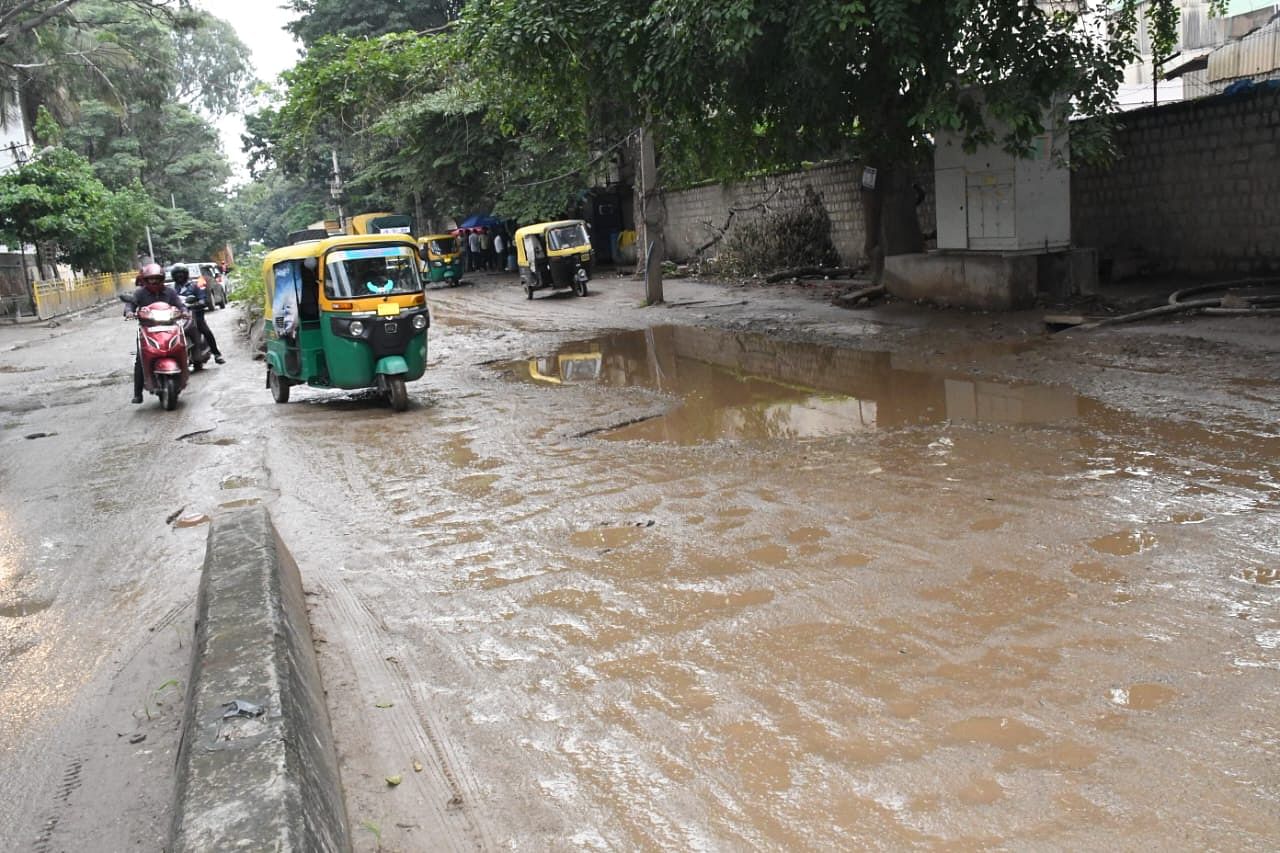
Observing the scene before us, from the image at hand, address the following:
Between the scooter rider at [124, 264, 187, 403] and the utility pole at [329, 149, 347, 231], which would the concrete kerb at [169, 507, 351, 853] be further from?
the utility pole at [329, 149, 347, 231]

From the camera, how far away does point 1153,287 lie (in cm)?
1377

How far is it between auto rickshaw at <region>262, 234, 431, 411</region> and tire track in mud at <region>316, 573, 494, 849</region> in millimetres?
5649

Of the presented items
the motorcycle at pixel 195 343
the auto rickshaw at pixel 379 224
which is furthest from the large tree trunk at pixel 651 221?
the auto rickshaw at pixel 379 224

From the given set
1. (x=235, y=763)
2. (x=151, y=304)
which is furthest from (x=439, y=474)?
(x=151, y=304)

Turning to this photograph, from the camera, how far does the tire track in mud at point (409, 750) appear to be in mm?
3072

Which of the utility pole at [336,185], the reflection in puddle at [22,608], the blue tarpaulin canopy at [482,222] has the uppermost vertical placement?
the utility pole at [336,185]

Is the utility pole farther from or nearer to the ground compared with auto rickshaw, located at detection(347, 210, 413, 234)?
farther from the ground

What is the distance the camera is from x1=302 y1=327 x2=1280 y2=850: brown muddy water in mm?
3012

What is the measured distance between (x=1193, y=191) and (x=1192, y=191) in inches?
0.7

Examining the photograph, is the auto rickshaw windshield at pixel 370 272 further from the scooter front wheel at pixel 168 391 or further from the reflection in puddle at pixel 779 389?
the scooter front wheel at pixel 168 391

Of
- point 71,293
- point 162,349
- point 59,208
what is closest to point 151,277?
point 162,349

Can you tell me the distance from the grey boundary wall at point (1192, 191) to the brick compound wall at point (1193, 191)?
0.04 ft

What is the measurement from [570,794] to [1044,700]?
5.45 feet

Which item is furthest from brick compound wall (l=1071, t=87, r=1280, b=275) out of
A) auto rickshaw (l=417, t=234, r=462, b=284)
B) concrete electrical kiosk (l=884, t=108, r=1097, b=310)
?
auto rickshaw (l=417, t=234, r=462, b=284)
